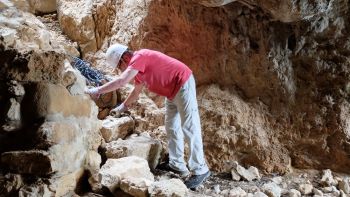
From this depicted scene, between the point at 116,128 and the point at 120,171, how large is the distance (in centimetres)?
67

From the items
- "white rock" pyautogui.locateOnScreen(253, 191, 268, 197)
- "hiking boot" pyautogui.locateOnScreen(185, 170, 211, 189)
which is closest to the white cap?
"hiking boot" pyautogui.locateOnScreen(185, 170, 211, 189)

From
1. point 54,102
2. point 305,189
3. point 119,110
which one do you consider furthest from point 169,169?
point 54,102

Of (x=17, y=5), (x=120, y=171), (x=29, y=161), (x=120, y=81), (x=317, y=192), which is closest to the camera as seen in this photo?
(x=29, y=161)

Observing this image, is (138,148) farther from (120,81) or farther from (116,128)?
(120,81)

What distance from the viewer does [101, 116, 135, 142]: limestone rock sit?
2.93 m

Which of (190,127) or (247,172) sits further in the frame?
(247,172)

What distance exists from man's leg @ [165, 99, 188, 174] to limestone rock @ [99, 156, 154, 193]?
46 cm

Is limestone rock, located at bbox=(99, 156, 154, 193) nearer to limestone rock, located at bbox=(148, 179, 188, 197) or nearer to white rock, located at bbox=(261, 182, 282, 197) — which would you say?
limestone rock, located at bbox=(148, 179, 188, 197)

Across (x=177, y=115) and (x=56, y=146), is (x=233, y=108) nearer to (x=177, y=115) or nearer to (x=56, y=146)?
(x=177, y=115)

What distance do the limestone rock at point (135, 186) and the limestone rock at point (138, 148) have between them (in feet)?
1.43

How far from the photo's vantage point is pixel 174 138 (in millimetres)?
2961

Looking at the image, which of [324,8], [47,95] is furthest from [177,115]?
[324,8]

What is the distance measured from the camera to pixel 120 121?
3076 millimetres

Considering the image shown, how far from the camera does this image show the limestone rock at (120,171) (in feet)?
7.49
